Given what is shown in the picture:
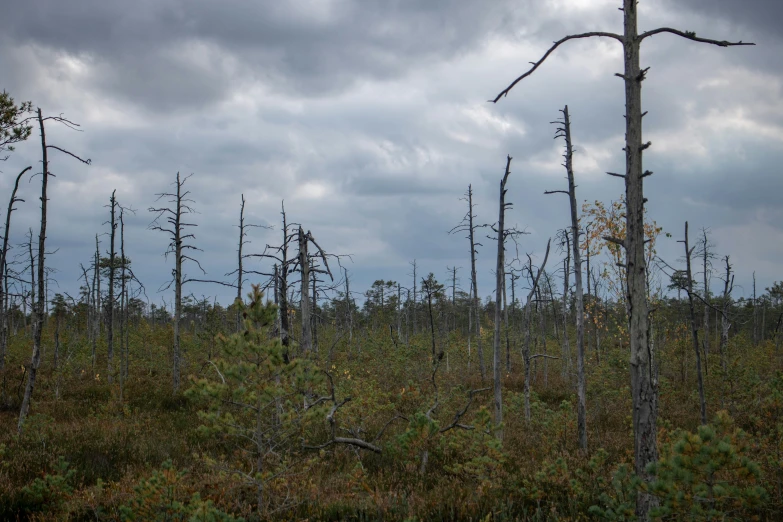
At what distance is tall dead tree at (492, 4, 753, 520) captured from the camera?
567 centimetres

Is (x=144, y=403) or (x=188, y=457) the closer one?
(x=188, y=457)

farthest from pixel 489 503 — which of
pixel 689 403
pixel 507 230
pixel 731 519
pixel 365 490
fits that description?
pixel 689 403

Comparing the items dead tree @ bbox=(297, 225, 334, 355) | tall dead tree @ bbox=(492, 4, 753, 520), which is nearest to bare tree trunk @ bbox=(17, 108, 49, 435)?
dead tree @ bbox=(297, 225, 334, 355)

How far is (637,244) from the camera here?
586 centimetres

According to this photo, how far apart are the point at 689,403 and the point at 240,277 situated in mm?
19954

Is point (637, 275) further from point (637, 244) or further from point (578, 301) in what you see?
point (578, 301)

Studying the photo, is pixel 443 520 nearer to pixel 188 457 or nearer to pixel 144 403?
pixel 188 457

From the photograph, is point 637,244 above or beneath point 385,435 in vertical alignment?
above

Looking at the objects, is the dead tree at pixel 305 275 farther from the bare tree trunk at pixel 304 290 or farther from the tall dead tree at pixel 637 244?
the tall dead tree at pixel 637 244

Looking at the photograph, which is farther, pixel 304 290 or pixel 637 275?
pixel 304 290

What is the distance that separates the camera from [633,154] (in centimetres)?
595

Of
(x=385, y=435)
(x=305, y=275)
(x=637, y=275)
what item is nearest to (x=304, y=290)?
(x=305, y=275)

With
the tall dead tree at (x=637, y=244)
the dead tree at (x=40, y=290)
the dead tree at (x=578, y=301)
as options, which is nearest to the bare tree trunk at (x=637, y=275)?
the tall dead tree at (x=637, y=244)

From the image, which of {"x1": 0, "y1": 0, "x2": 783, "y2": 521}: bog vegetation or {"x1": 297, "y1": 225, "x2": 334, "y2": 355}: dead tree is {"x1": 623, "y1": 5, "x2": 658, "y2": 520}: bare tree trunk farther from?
{"x1": 297, "y1": 225, "x2": 334, "y2": 355}: dead tree
